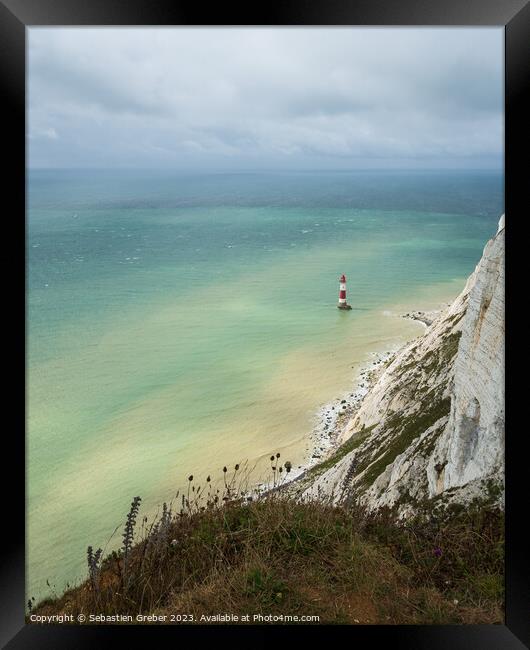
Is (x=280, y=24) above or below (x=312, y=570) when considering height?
above

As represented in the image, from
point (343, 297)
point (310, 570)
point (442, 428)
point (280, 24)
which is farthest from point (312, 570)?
point (343, 297)

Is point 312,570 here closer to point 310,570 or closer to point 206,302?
point 310,570

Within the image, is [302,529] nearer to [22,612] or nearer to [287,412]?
[22,612]

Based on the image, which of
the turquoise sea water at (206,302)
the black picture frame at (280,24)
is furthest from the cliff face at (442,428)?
the turquoise sea water at (206,302)

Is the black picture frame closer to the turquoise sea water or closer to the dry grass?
the dry grass

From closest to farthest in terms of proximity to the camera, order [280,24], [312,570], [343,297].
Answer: [280,24] < [312,570] < [343,297]

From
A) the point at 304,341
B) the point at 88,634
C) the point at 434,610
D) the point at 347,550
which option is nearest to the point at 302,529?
the point at 347,550

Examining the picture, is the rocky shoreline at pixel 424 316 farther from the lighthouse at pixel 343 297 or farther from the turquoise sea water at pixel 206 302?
the lighthouse at pixel 343 297
